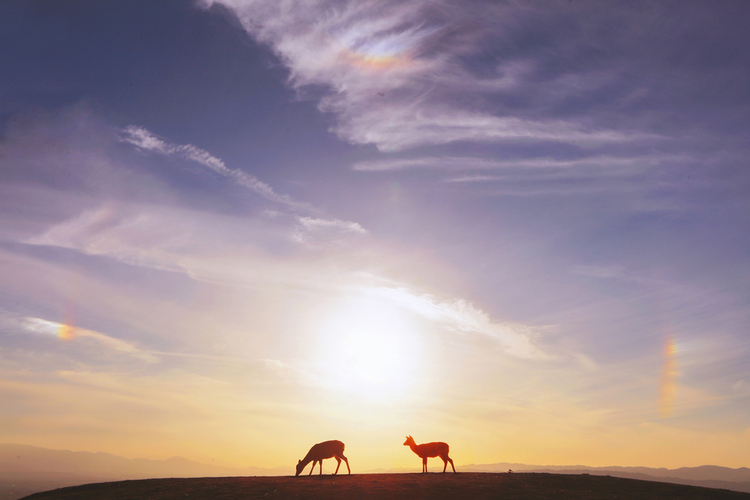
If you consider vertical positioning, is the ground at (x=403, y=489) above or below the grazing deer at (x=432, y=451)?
below

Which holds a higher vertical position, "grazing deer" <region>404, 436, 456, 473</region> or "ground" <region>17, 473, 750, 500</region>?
"grazing deer" <region>404, 436, 456, 473</region>

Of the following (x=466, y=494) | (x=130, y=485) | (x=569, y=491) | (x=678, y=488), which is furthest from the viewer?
(x=130, y=485)

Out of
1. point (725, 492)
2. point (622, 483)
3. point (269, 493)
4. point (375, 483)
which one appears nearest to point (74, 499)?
point (269, 493)

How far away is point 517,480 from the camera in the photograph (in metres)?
32.5

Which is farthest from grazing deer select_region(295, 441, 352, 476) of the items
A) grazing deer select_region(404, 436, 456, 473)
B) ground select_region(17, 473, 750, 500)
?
grazing deer select_region(404, 436, 456, 473)

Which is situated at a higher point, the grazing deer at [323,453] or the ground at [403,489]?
the grazing deer at [323,453]

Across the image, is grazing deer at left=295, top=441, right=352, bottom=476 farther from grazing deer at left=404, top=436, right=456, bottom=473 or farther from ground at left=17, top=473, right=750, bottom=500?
grazing deer at left=404, top=436, right=456, bottom=473

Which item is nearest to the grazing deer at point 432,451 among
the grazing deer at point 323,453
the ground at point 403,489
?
the ground at point 403,489

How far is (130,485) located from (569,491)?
30.9m

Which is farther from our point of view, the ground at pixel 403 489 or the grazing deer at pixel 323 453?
the grazing deer at pixel 323 453

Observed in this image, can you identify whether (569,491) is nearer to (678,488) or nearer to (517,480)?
(517,480)

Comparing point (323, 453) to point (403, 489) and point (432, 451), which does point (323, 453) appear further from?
point (403, 489)

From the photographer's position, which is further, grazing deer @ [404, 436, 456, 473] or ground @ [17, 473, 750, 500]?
grazing deer @ [404, 436, 456, 473]

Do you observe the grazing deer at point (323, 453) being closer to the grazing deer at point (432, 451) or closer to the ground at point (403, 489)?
the ground at point (403, 489)
